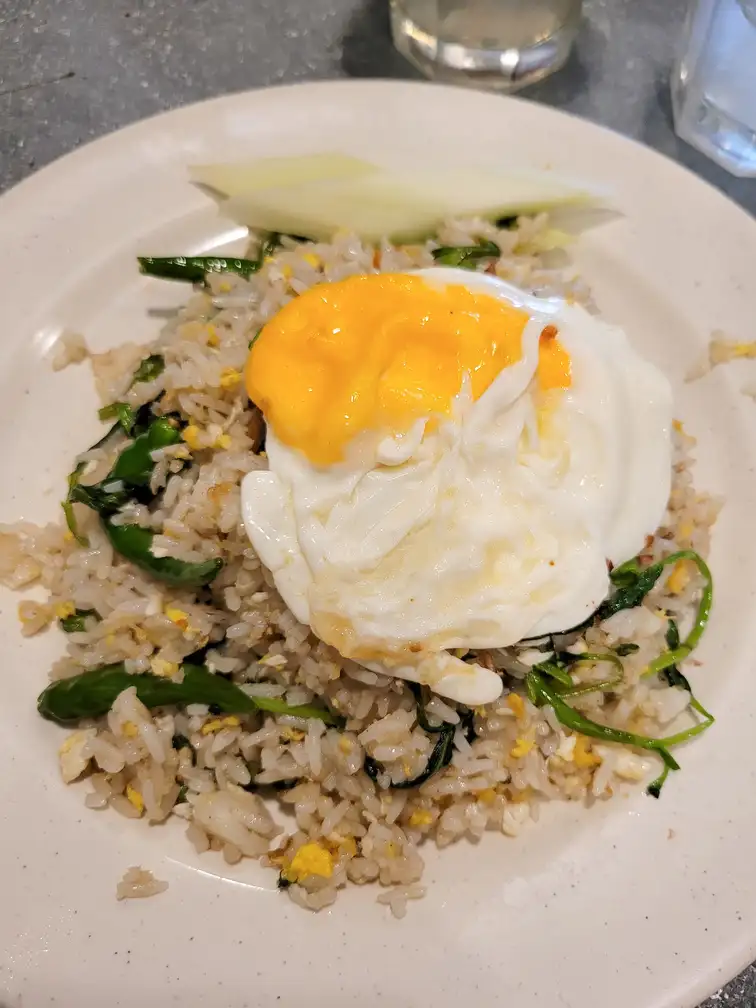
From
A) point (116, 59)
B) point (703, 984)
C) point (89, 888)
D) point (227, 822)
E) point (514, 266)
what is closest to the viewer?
point (703, 984)

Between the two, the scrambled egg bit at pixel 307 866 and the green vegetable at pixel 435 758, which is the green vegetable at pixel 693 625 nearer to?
the green vegetable at pixel 435 758

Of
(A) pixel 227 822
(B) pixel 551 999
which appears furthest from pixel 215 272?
(B) pixel 551 999

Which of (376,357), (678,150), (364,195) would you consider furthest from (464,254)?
(678,150)

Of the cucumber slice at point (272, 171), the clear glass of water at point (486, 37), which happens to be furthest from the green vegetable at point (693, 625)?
the clear glass of water at point (486, 37)

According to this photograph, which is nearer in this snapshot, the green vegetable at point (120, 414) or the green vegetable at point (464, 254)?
the green vegetable at point (120, 414)

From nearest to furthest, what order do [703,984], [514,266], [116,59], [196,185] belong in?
[703,984]
[514,266]
[196,185]
[116,59]

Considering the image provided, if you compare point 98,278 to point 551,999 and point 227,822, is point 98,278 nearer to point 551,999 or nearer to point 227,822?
point 227,822

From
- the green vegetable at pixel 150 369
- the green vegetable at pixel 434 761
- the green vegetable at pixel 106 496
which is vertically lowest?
the green vegetable at pixel 434 761

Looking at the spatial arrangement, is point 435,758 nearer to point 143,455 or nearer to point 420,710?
point 420,710
